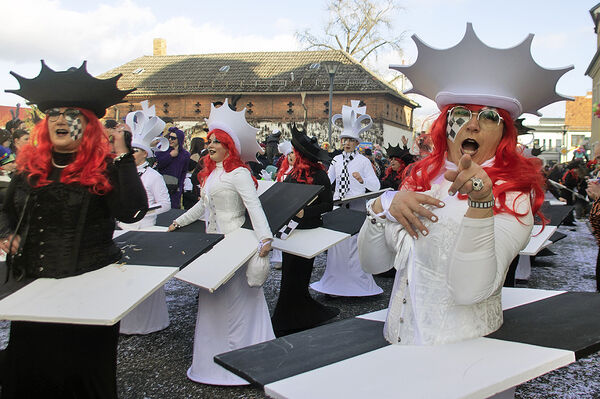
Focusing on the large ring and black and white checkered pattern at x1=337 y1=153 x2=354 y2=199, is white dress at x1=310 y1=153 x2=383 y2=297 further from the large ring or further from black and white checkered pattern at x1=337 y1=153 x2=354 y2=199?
the large ring

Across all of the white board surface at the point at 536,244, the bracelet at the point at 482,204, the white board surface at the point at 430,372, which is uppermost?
the bracelet at the point at 482,204

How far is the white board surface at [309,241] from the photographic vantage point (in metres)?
4.93

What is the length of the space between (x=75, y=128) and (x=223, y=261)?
1.64 m

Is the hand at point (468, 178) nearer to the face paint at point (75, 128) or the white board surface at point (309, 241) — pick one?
the face paint at point (75, 128)

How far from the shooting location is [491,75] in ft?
7.83

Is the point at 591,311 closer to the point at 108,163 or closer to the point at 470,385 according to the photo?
the point at 470,385

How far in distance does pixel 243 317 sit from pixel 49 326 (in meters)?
2.11

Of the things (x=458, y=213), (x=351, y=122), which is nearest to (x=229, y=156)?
(x=458, y=213)

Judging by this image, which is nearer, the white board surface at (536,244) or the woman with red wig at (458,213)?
the woman with red wig at (458,213)

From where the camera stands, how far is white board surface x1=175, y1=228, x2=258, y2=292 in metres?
4.05

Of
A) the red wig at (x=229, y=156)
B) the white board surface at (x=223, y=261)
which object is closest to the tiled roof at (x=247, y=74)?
the red wig at (x=229, y=156)

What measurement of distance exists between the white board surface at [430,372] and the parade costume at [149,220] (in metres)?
3.80

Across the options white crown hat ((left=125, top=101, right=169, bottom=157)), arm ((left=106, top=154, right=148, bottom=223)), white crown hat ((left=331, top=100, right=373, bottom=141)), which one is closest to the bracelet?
arm ((left=106, top=154, right=148, bottom=223))

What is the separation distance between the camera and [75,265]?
2.82 metres
